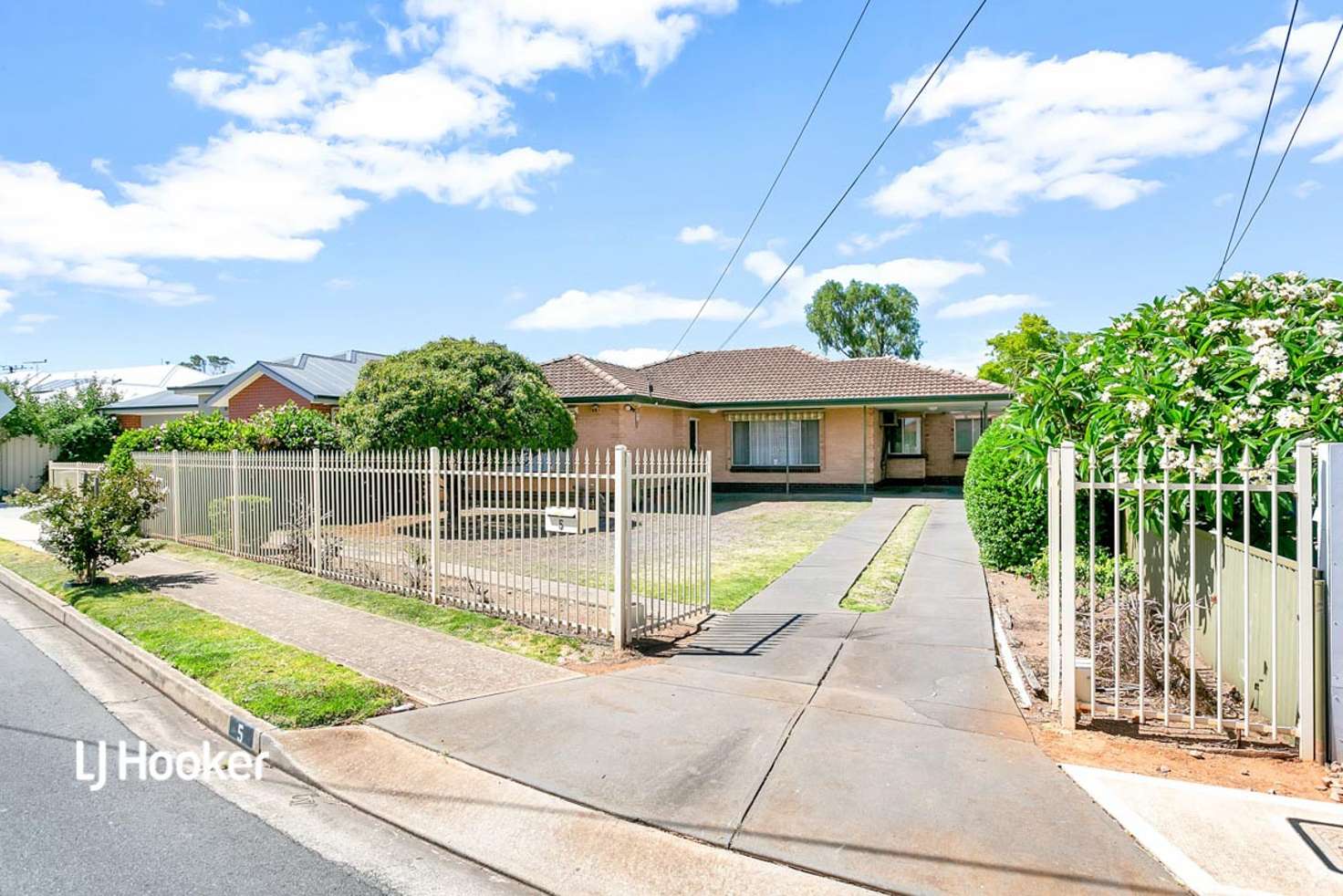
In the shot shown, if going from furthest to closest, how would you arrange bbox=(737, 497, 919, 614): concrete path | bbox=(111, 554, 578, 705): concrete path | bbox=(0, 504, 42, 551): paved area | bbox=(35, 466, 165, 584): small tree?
bbox=(0, 504, 42, 551): paved area < bbox=(35, 466, 165, 584): small tree < bbox=(737, 497, 919, 614): concrete path < bbox=(111, 554, 578, 705): concrete path

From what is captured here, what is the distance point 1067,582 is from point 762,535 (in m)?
10.7

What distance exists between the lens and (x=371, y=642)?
24.6 feet

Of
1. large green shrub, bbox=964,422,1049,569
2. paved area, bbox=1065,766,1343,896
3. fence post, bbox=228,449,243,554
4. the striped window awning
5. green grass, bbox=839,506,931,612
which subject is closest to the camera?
paved area, bbox=1065,766,1343,896

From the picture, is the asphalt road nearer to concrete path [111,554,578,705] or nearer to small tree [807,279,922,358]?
concrete path [111,554,578,705]

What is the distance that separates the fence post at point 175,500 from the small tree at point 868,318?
147 feet

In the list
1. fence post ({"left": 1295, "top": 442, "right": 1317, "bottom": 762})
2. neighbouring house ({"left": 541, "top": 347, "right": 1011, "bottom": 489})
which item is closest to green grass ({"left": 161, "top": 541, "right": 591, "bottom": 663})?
fence post ({"left": 1295, "top": 442, "right": 1317, "bottom": 762})

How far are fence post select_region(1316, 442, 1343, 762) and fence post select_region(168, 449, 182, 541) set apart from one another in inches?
643

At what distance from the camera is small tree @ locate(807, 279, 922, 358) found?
53000mm

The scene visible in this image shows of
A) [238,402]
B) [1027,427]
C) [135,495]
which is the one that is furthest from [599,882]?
[238,402]

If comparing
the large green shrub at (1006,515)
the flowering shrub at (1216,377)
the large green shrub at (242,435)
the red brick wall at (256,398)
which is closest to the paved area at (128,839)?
the flowering shrub at (1216,377)

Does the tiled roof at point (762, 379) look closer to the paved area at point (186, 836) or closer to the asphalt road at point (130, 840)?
the paved area at point (186, 836)

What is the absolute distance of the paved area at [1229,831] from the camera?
11.0 feet

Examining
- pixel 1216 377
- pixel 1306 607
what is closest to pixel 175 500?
pixel 1216 377

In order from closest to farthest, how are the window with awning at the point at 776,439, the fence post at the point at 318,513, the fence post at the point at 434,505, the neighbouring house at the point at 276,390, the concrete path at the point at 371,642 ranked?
the concrete path at the point at 371,642 < the fence post at the point at 434,505 < the fence post at the point at 318,513 < the neighbouring house at the point at 276,390 < the window with awning at the point at 776,439
